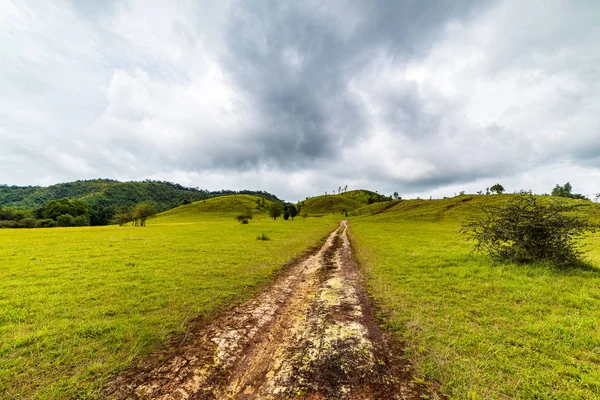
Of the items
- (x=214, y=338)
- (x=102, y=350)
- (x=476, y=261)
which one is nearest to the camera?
(x=102, y=350)

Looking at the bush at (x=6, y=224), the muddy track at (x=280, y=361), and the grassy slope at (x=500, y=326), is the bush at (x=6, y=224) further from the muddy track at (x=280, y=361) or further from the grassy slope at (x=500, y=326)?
the grassy slope at (x=500, y=326)

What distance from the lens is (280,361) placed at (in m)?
5.88

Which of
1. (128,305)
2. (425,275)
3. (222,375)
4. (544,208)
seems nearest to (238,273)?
(128,305)

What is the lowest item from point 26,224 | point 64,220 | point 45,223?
point 26,224

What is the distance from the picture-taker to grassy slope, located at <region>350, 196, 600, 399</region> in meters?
5.06

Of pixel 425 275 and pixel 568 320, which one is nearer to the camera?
pixel 568 320

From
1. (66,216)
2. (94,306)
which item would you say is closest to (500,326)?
(94,306)

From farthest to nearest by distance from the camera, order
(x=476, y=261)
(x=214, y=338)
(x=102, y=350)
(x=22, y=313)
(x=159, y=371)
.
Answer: (x=476, y=261)
(x=22, y=313)
(x=214, y=338)
(x=102, y=350)
(x=159, y=371)

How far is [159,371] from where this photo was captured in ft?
18.5

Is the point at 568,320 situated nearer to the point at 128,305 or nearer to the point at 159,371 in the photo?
the point at 159,371

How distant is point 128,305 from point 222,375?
657cm

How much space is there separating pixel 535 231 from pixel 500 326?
423 inches

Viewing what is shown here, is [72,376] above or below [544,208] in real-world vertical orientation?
below

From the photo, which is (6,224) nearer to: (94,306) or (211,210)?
(211,210)
